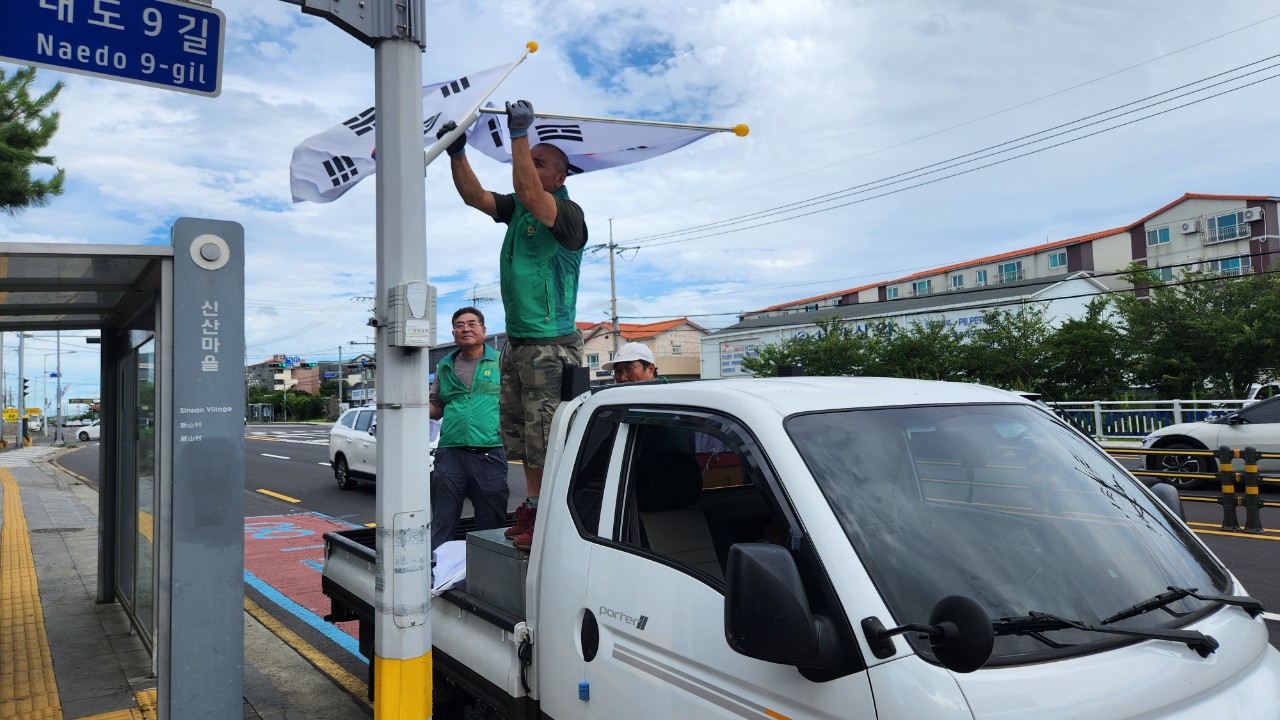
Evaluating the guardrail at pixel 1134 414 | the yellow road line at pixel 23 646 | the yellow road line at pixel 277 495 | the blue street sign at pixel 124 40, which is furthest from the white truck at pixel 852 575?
the guardrail at pixel 1134 414

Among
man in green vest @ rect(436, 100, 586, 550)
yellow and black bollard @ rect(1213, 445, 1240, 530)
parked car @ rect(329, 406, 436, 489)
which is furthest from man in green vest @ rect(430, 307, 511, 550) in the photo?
parked car @ rect(329, 406, 436, 489)

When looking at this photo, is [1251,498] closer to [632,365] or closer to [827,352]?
[632,365]

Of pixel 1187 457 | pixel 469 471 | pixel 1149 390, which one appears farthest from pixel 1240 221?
pixel 469 471

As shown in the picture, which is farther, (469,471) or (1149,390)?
(1149,390)

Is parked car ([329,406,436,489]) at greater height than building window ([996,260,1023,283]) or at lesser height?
lesser

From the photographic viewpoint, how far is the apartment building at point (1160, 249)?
145ft

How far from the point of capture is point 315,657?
18.9 feet

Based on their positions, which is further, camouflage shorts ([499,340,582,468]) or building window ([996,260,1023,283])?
building window ([996,260,1023,283])

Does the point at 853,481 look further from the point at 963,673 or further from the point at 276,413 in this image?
the point at 276,413

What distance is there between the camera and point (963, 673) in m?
1.75

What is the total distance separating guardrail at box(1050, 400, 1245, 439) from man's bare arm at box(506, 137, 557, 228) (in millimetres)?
17190

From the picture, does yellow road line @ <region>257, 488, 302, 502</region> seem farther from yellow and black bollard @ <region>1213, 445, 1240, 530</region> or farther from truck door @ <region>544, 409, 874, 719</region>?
yellow and black bollard @ <region>1213, 445, 1240, 530</region>

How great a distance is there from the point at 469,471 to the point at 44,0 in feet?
10.2

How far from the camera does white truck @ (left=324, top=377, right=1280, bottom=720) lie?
5.97 feet
